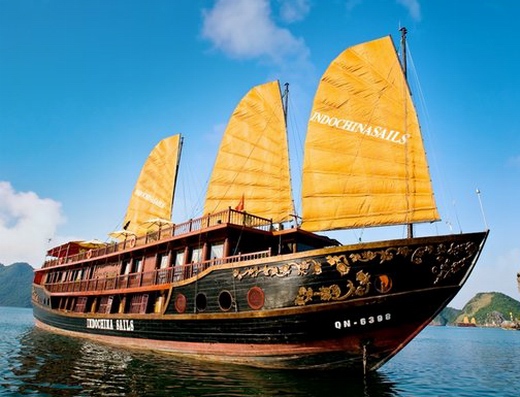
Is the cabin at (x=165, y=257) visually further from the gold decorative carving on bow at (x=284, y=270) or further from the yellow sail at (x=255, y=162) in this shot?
the yellow sail at (x=255, y=162)

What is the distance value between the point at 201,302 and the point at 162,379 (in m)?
2.94

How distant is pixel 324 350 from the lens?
9.69 metres

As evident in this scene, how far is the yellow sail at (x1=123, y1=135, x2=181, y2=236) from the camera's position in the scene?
23.4 meters

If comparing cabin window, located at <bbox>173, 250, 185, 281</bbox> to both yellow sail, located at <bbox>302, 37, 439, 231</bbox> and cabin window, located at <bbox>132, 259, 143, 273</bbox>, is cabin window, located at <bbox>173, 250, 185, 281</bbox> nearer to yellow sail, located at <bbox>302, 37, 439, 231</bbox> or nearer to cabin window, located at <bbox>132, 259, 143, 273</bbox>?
cabin window, located at <bbox>132, 259, 143, 273</bbox>

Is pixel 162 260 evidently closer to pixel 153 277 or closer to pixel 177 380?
pixel 153 277

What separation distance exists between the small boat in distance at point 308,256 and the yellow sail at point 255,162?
0.06 metres

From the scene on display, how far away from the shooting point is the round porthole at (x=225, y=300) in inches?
431

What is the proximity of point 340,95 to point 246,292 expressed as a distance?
8.05 meters

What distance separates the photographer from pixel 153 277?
14602mm

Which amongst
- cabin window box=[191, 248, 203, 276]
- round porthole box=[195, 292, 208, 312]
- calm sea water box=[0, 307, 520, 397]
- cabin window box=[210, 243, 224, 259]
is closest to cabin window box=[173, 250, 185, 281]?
cabin window box=[191, 248, 203, 276]

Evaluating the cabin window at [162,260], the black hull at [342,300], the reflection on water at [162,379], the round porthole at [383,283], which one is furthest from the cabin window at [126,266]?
the round porthole at [383,283]

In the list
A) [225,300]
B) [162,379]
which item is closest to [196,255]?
[225,300]

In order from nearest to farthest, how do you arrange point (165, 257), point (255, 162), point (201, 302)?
point (201, 302)
point (165, 257)
point (255, 162)

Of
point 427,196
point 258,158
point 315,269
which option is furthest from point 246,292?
point 258,158
